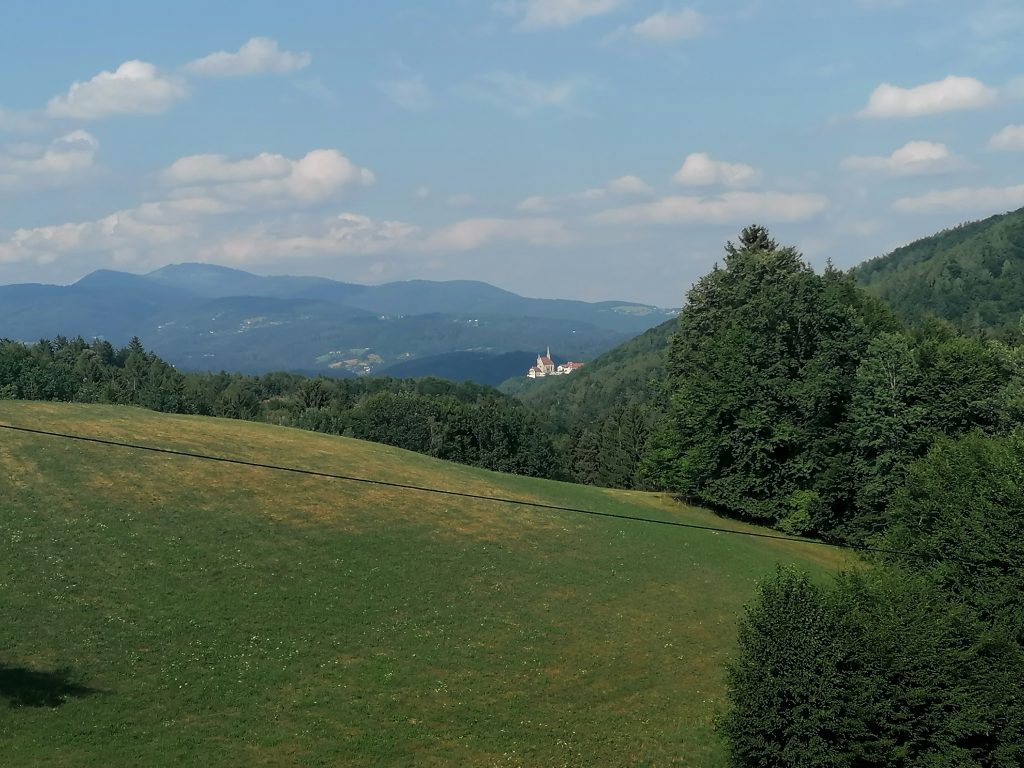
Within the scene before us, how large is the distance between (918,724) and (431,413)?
106 meters

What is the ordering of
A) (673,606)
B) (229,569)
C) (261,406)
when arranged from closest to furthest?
1. (229,569)
2. (673,606)
3. (261,406)

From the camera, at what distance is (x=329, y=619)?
34.9 m

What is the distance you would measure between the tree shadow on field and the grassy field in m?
0.08

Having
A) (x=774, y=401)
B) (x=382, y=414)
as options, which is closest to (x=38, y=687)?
(x=774, y=401)

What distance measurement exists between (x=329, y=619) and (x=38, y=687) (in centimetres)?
1100

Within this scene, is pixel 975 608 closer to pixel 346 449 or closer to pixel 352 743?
pixel 352 743

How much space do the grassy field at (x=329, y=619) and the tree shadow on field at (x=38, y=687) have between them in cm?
8

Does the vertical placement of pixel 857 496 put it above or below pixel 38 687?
above

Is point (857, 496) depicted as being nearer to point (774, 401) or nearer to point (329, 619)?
point (774, 401)

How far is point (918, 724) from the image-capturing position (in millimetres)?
24953

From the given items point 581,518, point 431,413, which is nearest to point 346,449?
point 581,518

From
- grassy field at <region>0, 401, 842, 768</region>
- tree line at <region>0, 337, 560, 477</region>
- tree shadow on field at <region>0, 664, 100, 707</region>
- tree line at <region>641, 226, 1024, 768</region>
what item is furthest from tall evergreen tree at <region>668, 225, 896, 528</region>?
tree line at <region>0, 337, 560, 477</region>

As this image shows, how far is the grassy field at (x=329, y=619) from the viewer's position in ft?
87.8

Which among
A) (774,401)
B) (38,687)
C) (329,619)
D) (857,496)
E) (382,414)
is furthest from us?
(382,414)
